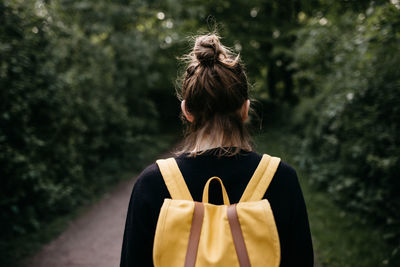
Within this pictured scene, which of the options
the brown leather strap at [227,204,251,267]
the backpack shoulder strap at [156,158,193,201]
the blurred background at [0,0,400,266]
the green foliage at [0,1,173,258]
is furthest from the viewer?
the green foliage at [0,1,173,258]

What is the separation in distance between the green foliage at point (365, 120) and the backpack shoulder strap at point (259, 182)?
105 inches

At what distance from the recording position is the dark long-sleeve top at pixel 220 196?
1.45m

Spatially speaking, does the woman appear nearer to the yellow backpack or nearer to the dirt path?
the yellow backpack

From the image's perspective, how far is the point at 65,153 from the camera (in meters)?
5.73

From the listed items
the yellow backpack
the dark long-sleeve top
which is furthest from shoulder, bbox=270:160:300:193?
the yellow backpack

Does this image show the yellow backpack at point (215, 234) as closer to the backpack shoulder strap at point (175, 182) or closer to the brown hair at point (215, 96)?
the backpack shoulder strap at point (175, 182)

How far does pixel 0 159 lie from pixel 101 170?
3.68 metres

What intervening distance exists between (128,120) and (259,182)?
25.0 ft

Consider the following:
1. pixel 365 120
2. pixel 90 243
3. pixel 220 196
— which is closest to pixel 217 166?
pixel 220 196

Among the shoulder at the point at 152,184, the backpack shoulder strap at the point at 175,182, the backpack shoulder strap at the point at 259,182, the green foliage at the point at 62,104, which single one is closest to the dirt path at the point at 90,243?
the green foliage at the point at 62,104

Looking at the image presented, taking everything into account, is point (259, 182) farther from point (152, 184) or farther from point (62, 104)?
point (62, 104)

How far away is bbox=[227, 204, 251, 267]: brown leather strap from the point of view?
1305 millimetres

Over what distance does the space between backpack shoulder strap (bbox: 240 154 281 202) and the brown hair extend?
0.44ft

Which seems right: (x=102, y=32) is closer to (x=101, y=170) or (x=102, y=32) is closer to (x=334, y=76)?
(x=101, y=170)
